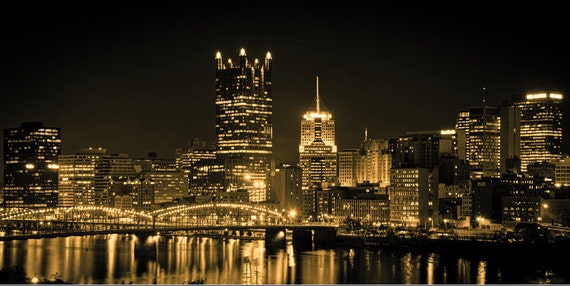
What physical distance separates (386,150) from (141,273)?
3702 centimetres

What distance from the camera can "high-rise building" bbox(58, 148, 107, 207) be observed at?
72.8m

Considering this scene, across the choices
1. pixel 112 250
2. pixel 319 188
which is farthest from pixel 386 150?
pixel 112 250

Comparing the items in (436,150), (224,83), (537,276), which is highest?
(224,83)

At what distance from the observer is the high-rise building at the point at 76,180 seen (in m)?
72.8

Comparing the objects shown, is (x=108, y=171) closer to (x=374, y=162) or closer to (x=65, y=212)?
(x=374, y=162)

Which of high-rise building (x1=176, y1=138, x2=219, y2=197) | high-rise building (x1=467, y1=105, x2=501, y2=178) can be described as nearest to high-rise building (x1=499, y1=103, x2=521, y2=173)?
high-rise building (x1=467, y1=105, x2=501, y2=178)

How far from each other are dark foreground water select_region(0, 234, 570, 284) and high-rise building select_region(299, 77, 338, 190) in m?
23.8

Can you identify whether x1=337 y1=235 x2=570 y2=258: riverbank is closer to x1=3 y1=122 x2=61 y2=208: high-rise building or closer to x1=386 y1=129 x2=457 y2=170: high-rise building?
x1=386 y1=129 x2=457 y2=170: high-rise building

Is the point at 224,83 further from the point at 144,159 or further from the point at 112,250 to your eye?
the point at 112,250

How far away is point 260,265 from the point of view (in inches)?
1457

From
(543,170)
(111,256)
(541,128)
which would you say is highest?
(541,128)

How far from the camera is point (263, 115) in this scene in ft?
241

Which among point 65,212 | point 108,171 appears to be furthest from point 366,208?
point 108,171

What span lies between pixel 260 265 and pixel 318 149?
36.8 metres
